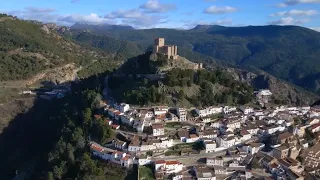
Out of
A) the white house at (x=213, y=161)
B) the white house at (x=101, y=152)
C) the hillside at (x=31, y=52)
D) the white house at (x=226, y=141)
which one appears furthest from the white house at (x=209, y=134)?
the hillside at (x=31, y=52)

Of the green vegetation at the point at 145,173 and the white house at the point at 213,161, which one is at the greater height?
the white house at the point at 213,161

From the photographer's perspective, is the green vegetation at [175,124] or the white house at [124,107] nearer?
the green vegetation at [175,124]

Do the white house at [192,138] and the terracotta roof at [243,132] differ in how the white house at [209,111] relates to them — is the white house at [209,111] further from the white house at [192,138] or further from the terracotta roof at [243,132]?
the white house at [192,138]

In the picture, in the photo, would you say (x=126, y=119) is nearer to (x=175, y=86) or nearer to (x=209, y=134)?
(x=209, y=134)

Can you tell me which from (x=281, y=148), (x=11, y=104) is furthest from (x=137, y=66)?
(x=281, y=148)

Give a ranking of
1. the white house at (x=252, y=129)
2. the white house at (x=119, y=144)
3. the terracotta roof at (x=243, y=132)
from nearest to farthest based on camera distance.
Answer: the white house at (x=119, y=144) < the terracotta roof at (x=243, y=132) < the white house at (x=252, y=129)

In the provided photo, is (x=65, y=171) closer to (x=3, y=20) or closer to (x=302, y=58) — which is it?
(x=3, y=20)

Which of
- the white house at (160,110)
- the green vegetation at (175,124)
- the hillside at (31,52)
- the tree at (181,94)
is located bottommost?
the green vegetation at (175,124)
